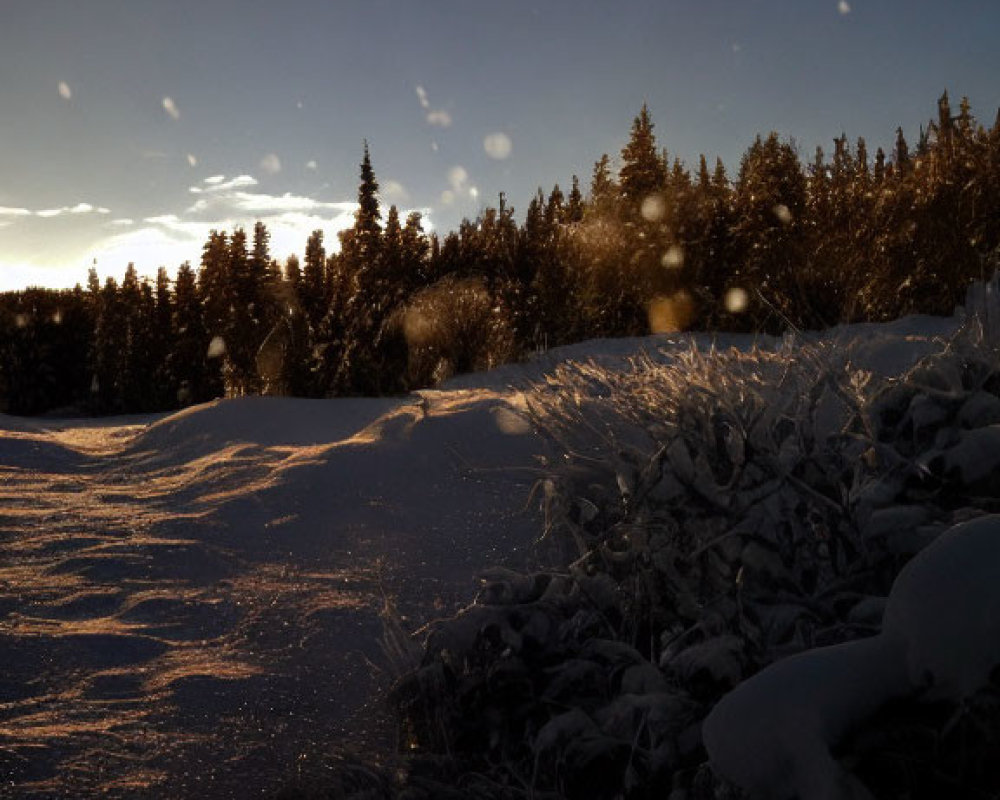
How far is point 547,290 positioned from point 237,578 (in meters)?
9.46

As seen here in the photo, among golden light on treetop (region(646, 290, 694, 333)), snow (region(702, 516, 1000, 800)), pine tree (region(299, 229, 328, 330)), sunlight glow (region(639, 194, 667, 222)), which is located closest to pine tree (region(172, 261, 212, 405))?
pine tree (region(299, 229, 328, 330))

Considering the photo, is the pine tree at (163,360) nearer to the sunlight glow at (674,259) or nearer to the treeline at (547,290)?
the treeline at (547,290)

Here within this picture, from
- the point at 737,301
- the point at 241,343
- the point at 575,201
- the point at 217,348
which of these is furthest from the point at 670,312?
the point at 575,201

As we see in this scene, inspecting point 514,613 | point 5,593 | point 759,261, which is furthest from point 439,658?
point 759,261

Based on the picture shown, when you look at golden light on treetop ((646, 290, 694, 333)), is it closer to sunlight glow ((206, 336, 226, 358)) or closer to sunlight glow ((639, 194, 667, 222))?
sunlight glow ((639, 194, 667, 222))

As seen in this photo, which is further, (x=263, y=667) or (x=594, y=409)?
(x=594, y=409)

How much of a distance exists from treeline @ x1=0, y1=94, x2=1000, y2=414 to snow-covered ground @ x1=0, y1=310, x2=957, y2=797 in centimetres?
313

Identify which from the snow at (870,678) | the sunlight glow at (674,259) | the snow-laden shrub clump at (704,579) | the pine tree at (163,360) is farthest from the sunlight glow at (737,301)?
the snow at (870,678)

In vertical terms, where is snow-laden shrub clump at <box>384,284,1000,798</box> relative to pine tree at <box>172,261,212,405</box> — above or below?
below

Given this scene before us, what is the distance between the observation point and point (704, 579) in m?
2.57

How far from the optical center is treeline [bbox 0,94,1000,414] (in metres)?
9.62

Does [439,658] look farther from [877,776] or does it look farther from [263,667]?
[877,776]

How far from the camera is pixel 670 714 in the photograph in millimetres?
1960

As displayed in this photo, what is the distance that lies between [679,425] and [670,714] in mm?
1083
